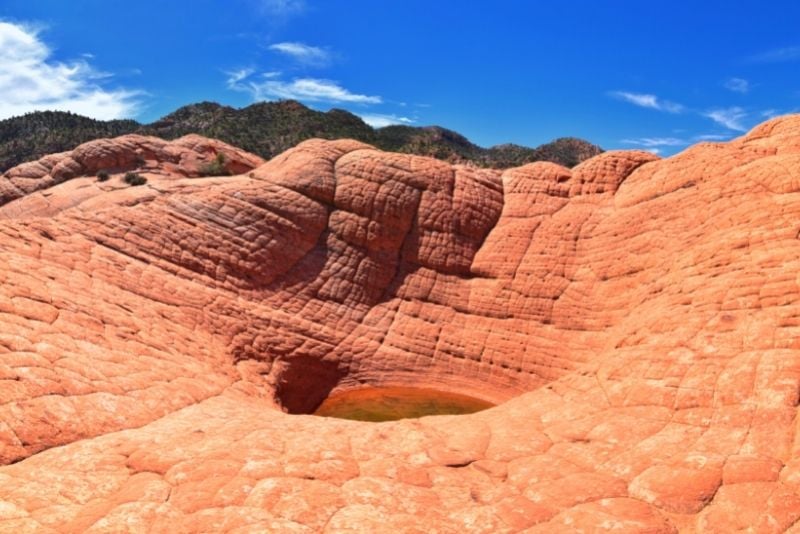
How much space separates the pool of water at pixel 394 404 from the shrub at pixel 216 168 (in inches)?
688

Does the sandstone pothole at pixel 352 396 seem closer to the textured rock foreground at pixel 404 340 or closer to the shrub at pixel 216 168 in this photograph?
the textured rock foreground at pixel 404 340

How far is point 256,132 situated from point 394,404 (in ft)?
209

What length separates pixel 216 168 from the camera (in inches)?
1244

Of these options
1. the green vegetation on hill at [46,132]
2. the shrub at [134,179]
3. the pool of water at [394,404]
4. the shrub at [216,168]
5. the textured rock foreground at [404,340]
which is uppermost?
the green vegetation on hill at [46,132]

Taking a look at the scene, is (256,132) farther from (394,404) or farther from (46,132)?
(394,404)

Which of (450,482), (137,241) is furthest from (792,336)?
Answer: (137,241)

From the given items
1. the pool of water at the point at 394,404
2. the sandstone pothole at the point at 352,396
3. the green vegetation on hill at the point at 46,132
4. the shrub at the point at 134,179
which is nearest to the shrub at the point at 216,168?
the shrub at the point at 134,179

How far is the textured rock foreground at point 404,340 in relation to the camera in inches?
279

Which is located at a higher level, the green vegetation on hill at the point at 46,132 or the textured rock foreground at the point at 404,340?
the green vegetation on hill at the point at 46,132

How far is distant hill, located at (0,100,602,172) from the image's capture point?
227ft

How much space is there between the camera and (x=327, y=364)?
19.9 meters

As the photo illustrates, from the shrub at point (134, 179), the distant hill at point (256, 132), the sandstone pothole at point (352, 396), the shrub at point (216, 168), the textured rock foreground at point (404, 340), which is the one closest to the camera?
the textured rock foreground at point (404, 340)

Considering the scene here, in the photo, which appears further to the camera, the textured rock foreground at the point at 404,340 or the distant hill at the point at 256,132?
the distant hill at the point at 256,132

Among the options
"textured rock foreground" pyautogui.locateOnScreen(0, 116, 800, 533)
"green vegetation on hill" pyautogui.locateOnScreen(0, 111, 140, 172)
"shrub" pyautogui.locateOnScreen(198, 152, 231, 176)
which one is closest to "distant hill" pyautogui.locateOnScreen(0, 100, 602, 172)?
"green vegetation on hill" pyautogui.locateOnScreen(0, 111, 140, 172)
